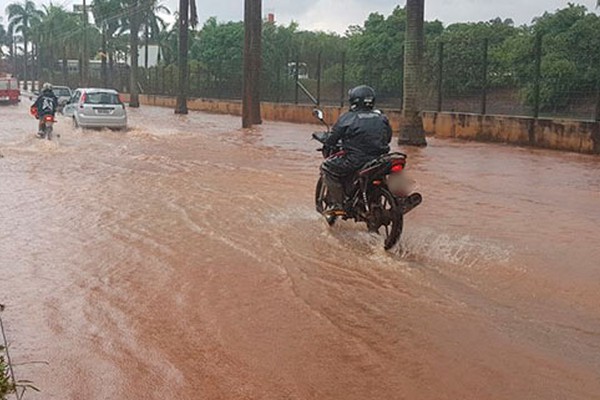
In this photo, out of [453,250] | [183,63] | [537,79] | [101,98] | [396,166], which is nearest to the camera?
[396,166]

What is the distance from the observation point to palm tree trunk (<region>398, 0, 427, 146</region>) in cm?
2102

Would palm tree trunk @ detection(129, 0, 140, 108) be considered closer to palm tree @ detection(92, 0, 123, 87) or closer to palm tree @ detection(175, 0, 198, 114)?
palm tree @ detection(92, 0, 123, 87)

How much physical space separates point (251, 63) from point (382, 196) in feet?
76.6

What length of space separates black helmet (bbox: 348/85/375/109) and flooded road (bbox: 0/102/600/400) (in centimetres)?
151

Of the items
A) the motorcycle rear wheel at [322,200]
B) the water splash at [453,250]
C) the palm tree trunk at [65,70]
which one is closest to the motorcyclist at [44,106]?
the motorcycle rear wheel at [322,200]

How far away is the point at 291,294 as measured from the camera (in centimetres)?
698

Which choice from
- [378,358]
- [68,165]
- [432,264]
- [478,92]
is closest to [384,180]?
[432,264]

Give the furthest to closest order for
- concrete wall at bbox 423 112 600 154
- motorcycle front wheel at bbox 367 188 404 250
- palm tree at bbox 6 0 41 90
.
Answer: palm tree at bbox 6 0 41 90 < concrete wall at bbox 423 112 600 154 < motorcycle front wheel at bbox 367 188 404 250

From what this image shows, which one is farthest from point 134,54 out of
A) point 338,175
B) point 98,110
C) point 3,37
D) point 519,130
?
point 3,37

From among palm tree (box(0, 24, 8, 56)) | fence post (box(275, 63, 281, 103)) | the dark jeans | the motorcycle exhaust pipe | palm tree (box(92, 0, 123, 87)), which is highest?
palm tree (box(0, 24, 8, 56))

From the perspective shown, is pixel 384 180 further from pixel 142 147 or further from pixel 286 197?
pixel 142 147

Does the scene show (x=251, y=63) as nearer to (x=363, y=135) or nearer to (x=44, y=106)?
(x=44, y=106)

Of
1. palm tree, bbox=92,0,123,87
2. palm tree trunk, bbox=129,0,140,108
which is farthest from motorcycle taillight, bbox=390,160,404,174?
palm tree, bbox=92,0,123,87

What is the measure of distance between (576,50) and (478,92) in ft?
12.5
